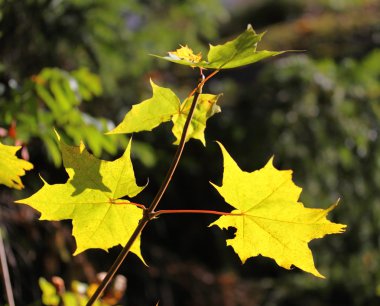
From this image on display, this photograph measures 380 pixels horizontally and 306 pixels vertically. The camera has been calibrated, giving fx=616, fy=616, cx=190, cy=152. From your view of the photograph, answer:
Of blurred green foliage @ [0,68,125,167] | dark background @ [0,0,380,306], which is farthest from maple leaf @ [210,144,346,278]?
dark background @ [0,0,380,306]

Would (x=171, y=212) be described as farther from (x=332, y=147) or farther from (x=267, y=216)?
(x=332, y=147)

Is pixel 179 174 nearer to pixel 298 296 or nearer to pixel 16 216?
pixel 298 296

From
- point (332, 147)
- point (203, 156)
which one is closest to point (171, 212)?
point (332, 147)

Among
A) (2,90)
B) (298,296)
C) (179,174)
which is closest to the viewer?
(2,90)

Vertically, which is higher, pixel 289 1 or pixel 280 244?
pixel 280 244

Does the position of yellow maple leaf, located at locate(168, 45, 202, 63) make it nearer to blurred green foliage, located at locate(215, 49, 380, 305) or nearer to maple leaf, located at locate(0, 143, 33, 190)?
maple leaf, located at locate(0, 143, 33, 190)

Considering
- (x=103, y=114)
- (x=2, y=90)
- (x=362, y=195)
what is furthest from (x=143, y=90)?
(x=2, y=90)
